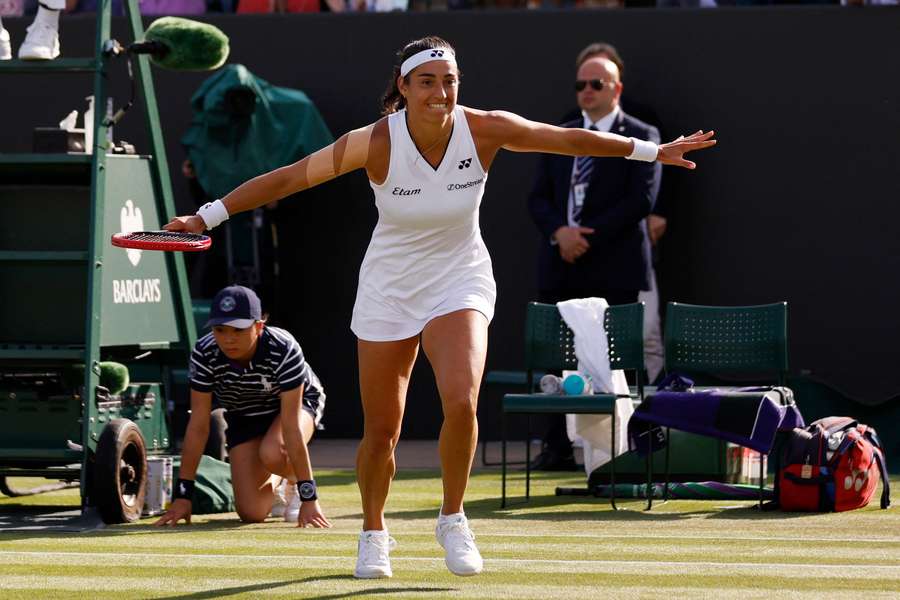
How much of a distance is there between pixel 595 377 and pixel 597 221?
1768 mm

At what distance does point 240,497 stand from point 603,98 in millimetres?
4123

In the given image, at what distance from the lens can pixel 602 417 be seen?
34.6 ft

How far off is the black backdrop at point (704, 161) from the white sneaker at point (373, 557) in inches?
297

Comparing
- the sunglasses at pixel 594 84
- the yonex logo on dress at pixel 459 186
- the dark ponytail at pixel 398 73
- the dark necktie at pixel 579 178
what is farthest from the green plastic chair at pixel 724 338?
the yonex logo on dress at pixel 459 186

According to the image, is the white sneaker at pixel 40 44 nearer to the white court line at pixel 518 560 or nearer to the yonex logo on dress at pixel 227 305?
the yonex logo on dress at pixel 227 305

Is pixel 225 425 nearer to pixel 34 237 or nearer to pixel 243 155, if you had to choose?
pixel 34 237

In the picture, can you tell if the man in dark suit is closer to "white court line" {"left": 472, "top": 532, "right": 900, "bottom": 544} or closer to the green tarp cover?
the green tarp cover

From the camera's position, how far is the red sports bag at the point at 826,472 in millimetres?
9188

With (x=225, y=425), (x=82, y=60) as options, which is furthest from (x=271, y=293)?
(x=82, y=60)

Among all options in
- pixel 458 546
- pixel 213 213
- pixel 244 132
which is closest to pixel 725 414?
pixel 458 546

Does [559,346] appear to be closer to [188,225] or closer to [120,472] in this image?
[120,472]

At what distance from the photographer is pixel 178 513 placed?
8773 mm

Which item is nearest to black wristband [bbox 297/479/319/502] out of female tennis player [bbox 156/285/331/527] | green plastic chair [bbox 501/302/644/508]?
female tennis player [bbox 156/285/331/527]

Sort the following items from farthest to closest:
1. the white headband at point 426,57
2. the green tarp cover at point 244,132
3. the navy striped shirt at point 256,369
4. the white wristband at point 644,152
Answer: the green tarp cover at point 244,132
the navy striped shirt at point 256,369
the white wristband at point 644,152
the white headband at point 426,57
